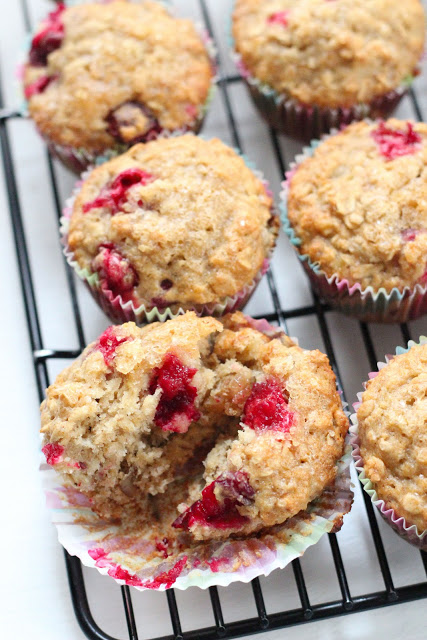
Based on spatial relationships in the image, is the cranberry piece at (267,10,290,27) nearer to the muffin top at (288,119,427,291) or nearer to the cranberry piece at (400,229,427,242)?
the muffin top at (288,119,427,291)

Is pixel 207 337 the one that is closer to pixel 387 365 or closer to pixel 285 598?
pixel 387 365

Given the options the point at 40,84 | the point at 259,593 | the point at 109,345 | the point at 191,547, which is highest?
the point at 40,84

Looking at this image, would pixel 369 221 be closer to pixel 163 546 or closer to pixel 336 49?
pixel 336 49

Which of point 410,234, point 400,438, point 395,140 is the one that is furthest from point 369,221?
point 400,438

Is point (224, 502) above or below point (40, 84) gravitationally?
below

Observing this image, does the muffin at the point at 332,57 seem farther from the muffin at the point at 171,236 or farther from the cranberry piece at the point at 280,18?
the muffin at the point at 171,236
